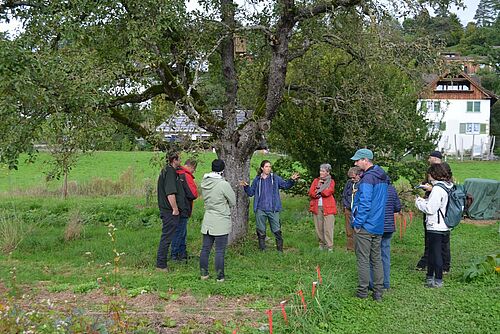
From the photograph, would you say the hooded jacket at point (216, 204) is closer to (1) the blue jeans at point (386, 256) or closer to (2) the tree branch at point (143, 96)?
(1) the blue jeans at point (386, 256)

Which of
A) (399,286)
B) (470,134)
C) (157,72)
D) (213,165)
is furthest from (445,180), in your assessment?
(470,134)

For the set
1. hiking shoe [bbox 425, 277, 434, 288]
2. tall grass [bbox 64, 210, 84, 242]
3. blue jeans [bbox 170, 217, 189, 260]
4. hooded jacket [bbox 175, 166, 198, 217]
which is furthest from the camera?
tall grass [bbox 64, 210, 84, 242]

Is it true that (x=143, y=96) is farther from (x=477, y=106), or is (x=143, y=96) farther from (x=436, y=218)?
(x=477, y=106)

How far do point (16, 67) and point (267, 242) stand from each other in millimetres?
5838

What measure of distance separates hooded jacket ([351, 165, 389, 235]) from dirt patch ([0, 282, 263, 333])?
1.64 m

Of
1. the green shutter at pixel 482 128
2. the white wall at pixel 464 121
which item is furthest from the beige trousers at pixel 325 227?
the green shutter at pixel 482 128

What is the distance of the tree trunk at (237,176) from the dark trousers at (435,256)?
12.1 feet

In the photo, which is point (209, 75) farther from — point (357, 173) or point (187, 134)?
point (357, 173)

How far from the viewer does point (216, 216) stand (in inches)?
309

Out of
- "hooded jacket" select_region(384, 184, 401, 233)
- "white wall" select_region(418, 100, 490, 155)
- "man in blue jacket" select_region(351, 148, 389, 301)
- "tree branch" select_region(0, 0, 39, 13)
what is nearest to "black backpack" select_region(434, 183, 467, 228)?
"hooded jacket" select_region(384, 184, 401, 233)

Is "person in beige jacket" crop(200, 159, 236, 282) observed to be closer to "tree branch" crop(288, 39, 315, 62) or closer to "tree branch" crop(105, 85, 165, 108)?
"tree branch" crop(105, 85, 165, 108)

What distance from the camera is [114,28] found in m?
8.92

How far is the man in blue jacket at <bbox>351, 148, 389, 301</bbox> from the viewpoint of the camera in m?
6.70

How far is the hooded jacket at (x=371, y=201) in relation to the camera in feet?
21.9
